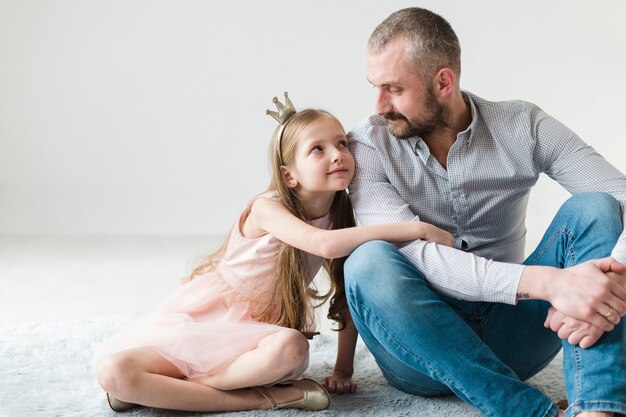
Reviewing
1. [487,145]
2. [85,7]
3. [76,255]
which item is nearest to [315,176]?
[487,145]

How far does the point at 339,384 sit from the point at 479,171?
60 cm

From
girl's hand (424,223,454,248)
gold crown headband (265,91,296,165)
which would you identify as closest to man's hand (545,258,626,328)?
girl's hand (424,223,454,248)

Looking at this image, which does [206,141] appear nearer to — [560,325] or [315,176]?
[315,176]

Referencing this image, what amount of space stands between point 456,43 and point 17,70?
3189 millimetres

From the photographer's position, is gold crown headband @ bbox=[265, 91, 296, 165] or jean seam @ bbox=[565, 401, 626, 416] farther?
gold crown headband @ bbox=[265, 91, 296, 165]

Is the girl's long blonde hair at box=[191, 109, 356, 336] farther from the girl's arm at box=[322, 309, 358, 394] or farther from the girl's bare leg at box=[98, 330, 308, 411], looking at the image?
the girl's bare leg at box=[98, 330, 308, 411]

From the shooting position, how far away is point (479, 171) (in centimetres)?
206

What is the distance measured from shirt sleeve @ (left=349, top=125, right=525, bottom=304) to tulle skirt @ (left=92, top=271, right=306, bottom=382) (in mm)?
352

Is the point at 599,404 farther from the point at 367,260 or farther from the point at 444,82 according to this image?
the point at 444,82

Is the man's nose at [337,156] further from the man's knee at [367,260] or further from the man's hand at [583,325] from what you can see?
the man's hand at [583,325]

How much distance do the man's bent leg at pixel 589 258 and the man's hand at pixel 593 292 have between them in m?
0.04

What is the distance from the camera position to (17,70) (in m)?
4.67

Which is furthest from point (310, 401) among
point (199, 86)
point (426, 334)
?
point (199, 86)

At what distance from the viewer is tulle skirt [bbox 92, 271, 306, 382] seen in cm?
195
